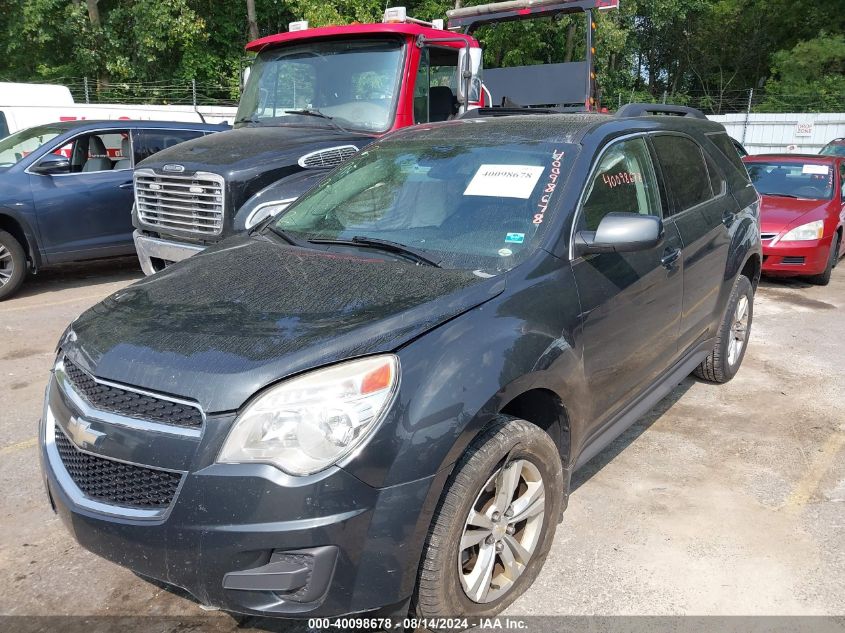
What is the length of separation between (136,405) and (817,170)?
9629 mm

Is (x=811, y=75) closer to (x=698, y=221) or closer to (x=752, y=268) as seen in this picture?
(x=752, y=268)

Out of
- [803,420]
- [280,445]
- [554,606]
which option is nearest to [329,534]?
[280,445]

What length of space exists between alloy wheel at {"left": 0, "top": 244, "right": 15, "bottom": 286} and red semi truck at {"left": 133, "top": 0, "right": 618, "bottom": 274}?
6.30ft

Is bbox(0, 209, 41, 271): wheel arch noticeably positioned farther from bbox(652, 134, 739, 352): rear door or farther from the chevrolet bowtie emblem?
bbox(652, 134, 739, 352): rear door

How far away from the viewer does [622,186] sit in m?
3.55

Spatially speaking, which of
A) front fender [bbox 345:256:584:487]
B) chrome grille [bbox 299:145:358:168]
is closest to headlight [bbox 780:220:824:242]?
chrome grille [bbox 299:145:358:168]

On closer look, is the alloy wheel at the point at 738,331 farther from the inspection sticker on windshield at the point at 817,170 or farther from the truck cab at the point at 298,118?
the inspection sticker on windshield at the point at 817,170

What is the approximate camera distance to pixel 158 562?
2.23 metres

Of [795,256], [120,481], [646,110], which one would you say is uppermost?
[646,110]

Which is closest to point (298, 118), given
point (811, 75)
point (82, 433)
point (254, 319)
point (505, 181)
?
point (505, 181)

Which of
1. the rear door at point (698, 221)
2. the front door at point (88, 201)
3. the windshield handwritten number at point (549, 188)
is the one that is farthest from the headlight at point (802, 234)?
the front door at point (88, 201)

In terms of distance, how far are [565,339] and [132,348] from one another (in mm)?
1600

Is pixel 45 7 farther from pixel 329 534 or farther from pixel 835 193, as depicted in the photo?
pixel 329 534

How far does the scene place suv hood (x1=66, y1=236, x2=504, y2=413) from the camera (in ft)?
7.39
